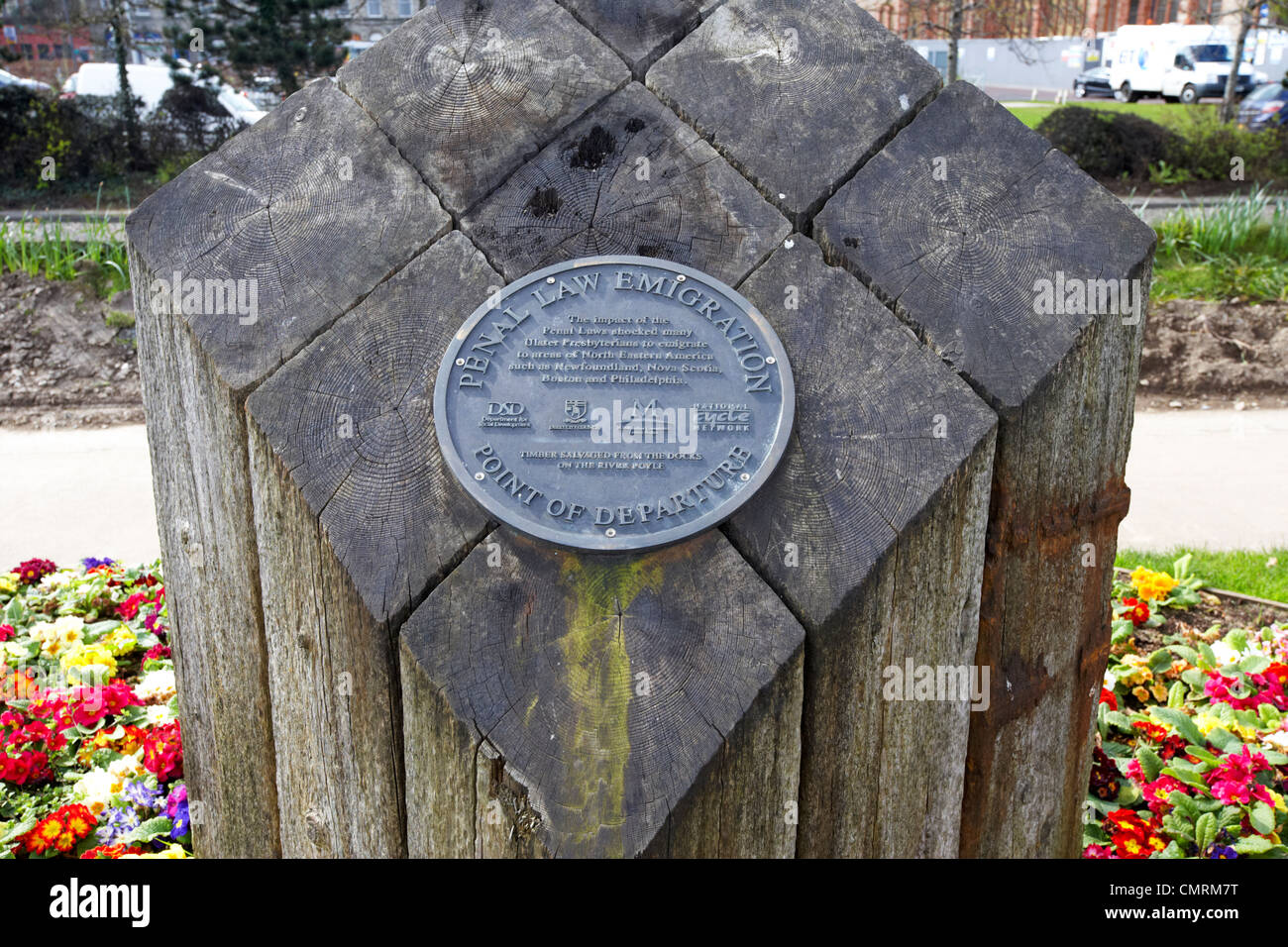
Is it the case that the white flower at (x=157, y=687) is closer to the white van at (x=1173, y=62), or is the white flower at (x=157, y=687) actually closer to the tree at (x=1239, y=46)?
the tree at (x=1239, y=46)

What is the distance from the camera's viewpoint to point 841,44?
2512 mm

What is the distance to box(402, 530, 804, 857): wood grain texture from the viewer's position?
1885mm

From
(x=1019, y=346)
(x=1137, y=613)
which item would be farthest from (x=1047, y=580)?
(x=1137, y=613)

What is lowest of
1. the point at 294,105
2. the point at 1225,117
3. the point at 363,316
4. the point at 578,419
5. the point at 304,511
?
the point at 304,511

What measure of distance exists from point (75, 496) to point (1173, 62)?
2221 centimetres

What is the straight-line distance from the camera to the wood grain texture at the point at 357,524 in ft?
6.73

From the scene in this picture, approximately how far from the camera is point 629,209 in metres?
2.34

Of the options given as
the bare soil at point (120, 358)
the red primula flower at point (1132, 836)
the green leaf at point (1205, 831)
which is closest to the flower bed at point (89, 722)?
the red primula flower at point (1132, 836)

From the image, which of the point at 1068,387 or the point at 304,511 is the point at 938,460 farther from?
the point at 304,511

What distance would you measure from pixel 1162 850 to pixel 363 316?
2491 millimetres

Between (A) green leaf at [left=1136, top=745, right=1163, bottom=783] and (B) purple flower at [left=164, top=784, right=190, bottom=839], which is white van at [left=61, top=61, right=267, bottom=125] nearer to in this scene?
(B) purple flower at [left=164, top=784, right=190, bottom=839]

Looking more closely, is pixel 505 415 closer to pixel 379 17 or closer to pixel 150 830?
pixel 150 830

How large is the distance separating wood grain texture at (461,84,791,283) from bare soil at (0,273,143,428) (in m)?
5.21

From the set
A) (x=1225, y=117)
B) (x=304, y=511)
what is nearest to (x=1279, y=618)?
(x=304, y=511)
